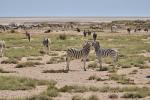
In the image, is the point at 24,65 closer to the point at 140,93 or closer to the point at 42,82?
the point at 42,82

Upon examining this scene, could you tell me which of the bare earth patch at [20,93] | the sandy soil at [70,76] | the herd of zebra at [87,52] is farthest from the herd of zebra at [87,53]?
the bare earth patch at [20,93]

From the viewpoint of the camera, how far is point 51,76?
28.0 meters

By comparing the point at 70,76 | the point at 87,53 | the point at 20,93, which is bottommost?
the point at 70,76

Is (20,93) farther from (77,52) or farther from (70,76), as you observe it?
(77,52)

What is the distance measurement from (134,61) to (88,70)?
19.9ft

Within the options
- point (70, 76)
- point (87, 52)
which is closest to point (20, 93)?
point (70, 76)

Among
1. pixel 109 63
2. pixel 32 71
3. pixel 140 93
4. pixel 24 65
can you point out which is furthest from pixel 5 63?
pixel 140 93

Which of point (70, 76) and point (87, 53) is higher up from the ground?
point (87, 53)

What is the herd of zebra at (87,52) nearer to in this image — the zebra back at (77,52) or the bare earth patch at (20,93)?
the zebra back at (77,52)

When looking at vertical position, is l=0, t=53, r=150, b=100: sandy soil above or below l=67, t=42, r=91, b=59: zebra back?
below

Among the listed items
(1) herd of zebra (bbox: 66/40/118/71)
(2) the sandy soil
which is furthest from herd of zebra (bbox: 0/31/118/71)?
(2) the sandy soil

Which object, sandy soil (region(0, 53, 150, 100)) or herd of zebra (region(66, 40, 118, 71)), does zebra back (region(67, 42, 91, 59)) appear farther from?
sandy soil (region(0, 53, 150, 100))

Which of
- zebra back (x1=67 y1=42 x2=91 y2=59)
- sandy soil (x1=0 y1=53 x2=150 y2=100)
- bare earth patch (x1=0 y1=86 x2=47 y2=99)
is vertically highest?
bare earth patch (x1=0 y1=86 x2=47 y2=99)

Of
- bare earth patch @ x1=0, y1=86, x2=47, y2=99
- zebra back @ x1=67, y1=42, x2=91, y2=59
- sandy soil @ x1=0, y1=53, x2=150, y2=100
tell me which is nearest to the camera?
bare earth patch @ x1=0, y1=86, x2=47, y2=99
